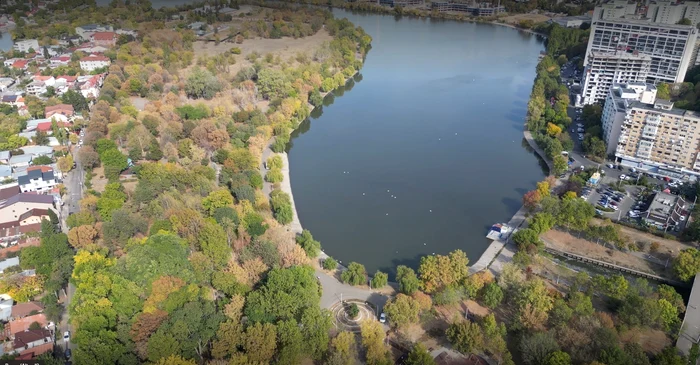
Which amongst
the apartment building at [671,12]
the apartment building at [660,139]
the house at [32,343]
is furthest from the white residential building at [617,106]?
the house at [32,343]

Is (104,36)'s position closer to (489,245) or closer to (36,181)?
(36,181)

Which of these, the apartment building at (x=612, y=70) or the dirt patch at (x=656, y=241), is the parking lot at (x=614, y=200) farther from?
the apartment building at (x=612, y=70)

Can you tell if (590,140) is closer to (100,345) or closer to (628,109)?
(628,109)

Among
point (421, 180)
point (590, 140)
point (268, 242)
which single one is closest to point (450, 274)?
point (268, 242)

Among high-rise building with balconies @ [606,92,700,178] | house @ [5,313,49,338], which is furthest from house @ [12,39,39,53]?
high-rise building with balconies @ [606,92,700,178]

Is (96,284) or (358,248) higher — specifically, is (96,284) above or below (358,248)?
above

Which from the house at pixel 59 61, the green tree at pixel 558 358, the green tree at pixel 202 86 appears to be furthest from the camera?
the house at pixel 59 61

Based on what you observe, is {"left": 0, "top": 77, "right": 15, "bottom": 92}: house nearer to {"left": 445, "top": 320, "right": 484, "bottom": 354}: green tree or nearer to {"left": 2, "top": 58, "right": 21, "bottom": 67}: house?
{"left": 2, "top": 58, "right": 21, "bottom": 67}: house
